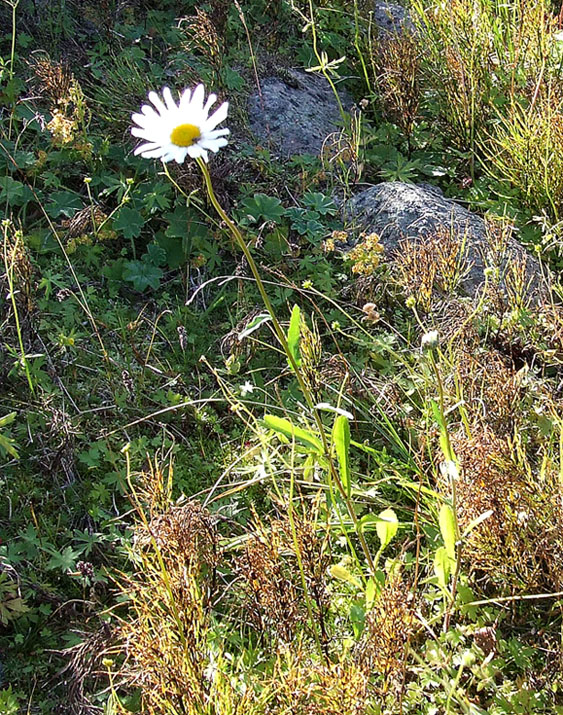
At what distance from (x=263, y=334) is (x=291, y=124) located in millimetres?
1321

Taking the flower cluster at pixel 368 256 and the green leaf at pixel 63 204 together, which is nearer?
the flower cluster at pixel 368 256

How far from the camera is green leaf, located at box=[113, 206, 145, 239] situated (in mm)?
3020

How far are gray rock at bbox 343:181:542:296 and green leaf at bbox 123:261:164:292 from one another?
0.87m

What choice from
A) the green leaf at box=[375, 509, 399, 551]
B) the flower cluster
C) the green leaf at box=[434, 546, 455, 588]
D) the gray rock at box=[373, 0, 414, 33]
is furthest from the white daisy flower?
the gray rock at box=[373, 0, 414, 33]

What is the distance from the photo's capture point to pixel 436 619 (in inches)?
73.2

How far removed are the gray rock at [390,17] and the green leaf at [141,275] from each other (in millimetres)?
2144

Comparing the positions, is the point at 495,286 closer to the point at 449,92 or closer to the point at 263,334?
the point at 263,334

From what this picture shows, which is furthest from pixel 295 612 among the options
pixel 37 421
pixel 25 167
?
pixel 25 167

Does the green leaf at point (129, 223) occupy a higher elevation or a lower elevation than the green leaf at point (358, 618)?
higher

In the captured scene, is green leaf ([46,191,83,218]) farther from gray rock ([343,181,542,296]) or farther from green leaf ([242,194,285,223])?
gray rock ([343,181,542,296])

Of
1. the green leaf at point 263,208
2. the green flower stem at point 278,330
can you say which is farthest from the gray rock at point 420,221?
the green flower stem at point 278,330

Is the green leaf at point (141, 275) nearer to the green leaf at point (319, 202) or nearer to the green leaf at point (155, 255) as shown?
the green leaf at point (155, 255)

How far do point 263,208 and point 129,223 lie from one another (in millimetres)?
562

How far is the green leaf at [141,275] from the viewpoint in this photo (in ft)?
9.64
